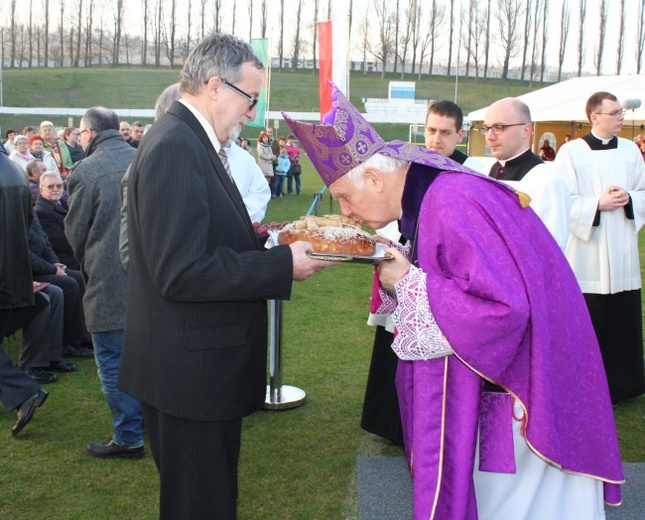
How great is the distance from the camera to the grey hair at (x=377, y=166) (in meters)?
2.36

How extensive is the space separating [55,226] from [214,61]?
513 cm

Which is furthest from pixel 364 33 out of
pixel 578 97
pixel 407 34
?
pixel 578 97

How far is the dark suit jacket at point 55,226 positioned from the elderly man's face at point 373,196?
16.9ft

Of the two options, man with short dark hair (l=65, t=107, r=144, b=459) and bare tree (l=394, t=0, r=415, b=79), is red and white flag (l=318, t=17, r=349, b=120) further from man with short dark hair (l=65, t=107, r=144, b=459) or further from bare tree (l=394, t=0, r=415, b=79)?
bare tree (l=394, t=0, r=415, b=79)

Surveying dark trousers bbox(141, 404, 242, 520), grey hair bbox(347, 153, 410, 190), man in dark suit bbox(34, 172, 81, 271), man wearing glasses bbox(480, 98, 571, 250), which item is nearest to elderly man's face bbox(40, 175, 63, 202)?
man in dark suit bbox(34, 172, 81, 271)

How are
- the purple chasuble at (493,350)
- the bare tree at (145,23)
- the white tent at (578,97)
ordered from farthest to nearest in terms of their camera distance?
1. the bare tree at (145,23)
2. the white tent at (578,97)
3. the purple chasuble at (493,350)

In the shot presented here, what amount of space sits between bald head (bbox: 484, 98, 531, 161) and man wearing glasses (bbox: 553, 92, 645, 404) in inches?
46.4

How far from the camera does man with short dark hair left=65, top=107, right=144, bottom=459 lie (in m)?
4.12

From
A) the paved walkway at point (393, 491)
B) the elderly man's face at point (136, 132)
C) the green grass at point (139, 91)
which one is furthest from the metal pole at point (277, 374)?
the green grass at point (139, 91)

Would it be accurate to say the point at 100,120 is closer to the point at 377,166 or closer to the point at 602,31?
the point at 377,166

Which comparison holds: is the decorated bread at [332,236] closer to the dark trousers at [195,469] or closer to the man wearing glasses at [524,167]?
the dark trousers at [195,469]

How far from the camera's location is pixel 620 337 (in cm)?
537

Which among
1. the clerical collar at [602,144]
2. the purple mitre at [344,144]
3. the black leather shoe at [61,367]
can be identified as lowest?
the black leather shoe at [61,367]

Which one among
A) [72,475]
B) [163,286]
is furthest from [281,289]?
[72,475]
